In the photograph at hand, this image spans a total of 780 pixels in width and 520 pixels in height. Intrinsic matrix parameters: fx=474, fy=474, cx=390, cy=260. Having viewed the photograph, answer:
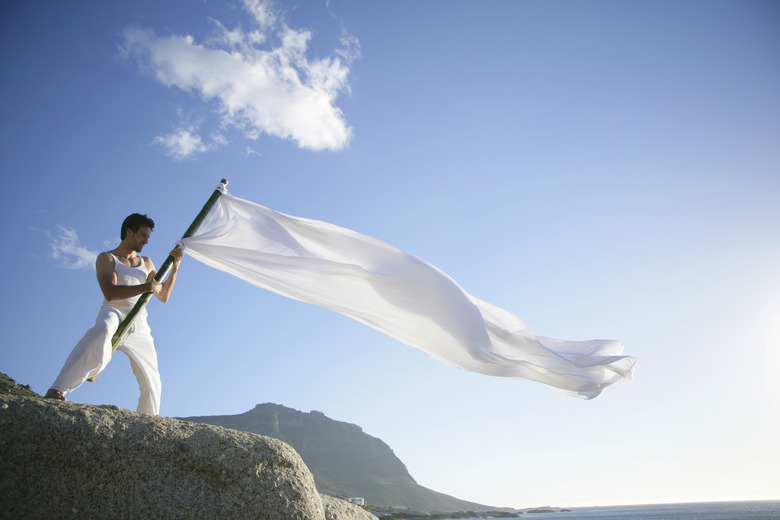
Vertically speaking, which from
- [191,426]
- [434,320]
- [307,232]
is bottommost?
[191,426]

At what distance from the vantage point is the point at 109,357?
4.16 metres

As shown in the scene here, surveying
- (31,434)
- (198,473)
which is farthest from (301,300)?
(31,434)

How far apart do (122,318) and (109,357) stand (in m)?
0.44

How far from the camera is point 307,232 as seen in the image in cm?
599

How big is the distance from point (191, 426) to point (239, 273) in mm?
2369

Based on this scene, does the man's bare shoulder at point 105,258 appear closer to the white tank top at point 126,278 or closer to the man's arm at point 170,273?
the white tank top at point 126,278

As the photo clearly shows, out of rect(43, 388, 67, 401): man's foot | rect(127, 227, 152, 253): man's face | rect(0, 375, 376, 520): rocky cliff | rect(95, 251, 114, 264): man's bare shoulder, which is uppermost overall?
rect(127, 227, 152, 253): man's face

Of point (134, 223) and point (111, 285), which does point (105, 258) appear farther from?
point (134, 223)

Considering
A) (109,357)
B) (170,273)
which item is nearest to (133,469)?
(109,357)

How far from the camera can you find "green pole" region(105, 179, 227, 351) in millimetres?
4406

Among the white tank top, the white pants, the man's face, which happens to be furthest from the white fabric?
the white pants

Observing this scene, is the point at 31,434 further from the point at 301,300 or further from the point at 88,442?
the point at 301,300

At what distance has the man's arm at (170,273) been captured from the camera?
4883 mm

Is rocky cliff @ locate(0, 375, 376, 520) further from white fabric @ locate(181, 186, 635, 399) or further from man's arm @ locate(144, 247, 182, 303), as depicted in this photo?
white fabric @ locate(181, 186, 635, 399)
